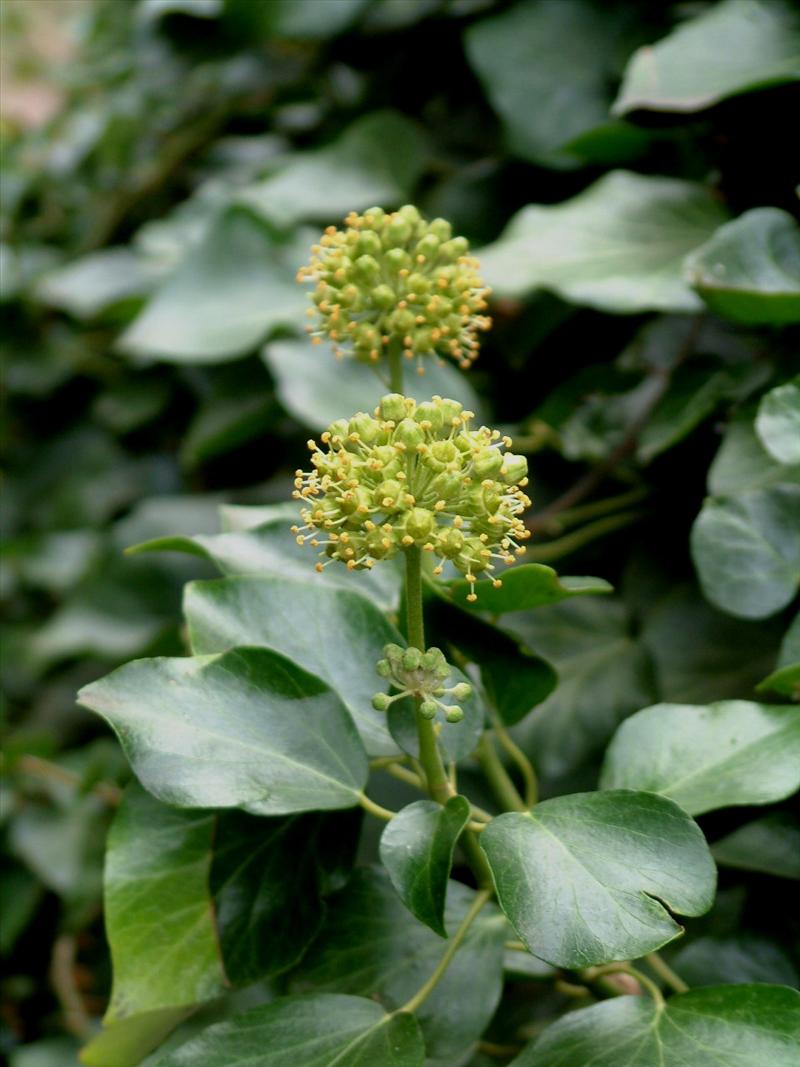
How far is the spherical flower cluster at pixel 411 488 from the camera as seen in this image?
527mm

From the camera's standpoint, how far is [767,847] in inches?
28.8

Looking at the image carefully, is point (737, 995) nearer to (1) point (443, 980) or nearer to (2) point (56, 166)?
(1) point (443, 980)

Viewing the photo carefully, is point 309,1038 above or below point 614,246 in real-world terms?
below

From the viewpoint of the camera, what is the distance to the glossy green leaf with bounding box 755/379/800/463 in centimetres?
70

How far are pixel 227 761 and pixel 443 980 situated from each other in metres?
0.21

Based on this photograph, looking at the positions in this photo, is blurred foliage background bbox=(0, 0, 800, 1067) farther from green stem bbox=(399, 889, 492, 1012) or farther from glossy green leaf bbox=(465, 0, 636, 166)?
green stem bbox=(399, 889, 492, 1012)

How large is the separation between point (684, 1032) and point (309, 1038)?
20cm

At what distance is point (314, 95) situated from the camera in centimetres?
169

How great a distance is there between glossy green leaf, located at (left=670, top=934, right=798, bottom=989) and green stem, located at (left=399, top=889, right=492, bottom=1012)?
0.60ft

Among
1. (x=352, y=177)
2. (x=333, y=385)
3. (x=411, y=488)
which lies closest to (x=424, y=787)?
(x=411, y=488)

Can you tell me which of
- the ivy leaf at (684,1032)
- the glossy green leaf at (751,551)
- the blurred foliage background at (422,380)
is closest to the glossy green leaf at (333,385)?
the blurred foliage background at (422,380)

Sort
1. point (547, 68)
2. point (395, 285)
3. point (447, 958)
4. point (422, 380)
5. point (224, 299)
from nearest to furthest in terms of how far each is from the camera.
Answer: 1. point (447, 958)
2. point (395, 285)
3. point (422, 380)
4. point (547, 68)
5. point (224, 299)

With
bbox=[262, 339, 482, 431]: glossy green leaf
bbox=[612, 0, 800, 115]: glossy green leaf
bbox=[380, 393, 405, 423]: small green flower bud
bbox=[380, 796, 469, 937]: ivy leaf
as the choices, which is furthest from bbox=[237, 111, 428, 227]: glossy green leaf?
bbox=[380, 796, 469, 937]: ivy leaf

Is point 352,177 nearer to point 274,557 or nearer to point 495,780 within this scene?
point 274,557
